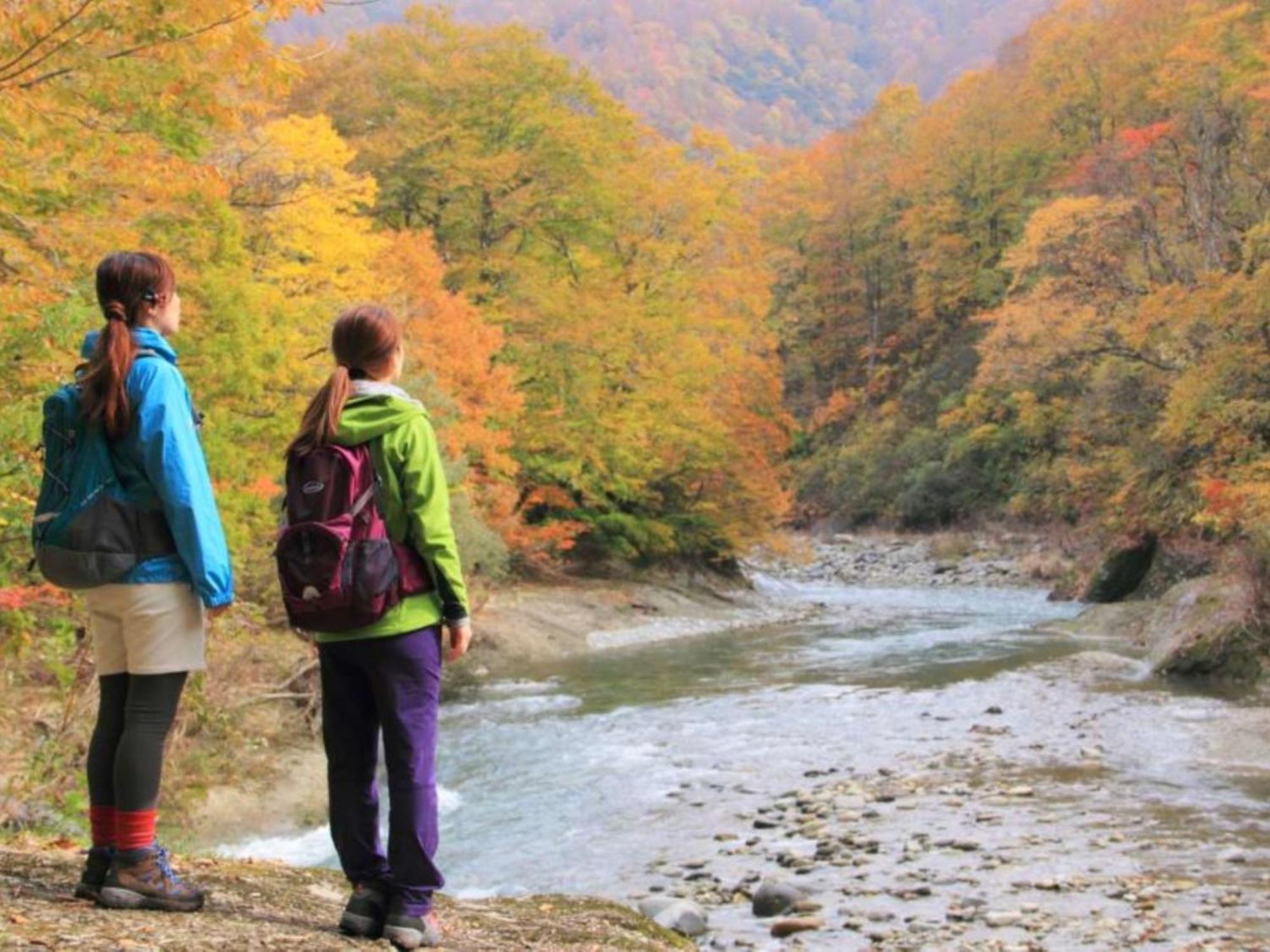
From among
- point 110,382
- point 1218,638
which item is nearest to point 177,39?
point 110,382

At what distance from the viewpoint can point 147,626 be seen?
360cm

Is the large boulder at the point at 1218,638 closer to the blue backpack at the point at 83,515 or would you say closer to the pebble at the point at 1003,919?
the pebble at the point at 1003,919

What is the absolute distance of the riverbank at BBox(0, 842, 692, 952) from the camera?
3.46 meters

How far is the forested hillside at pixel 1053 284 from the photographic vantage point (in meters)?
22.7

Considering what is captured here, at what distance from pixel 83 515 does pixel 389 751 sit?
43.6 inches

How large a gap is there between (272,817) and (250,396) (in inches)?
200

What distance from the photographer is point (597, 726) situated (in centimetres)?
1502

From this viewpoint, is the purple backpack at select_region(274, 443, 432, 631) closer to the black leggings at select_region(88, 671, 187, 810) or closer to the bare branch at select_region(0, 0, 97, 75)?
the black leggings at select_region(88, 671, 187, 810)

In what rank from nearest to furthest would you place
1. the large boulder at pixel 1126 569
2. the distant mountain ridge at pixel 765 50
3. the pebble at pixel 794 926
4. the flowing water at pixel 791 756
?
1. the pebble at pixel 794 926
2. the flowing water at pixel 791 756
3. the large boulder at pixel 1126 569
4. the distant mountain ridge at pixel 765 50

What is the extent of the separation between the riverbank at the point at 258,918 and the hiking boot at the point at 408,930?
5 cm

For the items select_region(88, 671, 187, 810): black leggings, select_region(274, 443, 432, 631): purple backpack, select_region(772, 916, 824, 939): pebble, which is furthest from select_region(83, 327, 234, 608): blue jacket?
select_region(772, 916, 824, 939): pebble

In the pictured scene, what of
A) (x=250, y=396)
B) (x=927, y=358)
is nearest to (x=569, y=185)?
(x=250, y=396)

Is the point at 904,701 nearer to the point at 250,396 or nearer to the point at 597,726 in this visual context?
the point at 597,726

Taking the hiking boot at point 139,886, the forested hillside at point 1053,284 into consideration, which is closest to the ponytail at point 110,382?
the hiking boot at point 139,886
